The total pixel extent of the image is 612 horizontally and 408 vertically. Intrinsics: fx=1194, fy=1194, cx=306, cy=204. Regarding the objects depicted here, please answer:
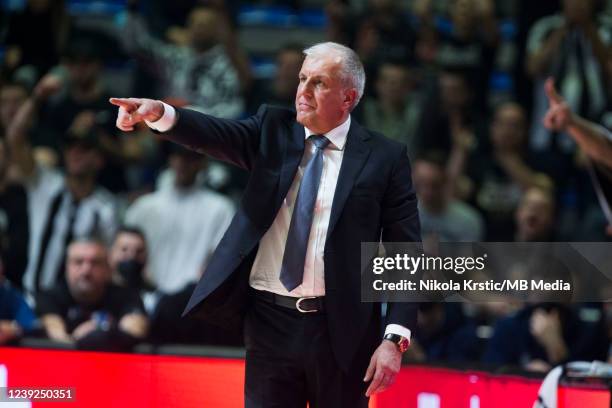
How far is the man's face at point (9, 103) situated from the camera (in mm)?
9062

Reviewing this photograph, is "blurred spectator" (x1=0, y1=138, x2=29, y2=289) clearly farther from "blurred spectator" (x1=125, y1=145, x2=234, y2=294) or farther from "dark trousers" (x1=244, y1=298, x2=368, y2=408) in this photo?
"dark trousers" (x1=244, y1=298, x2=368, y2=408)

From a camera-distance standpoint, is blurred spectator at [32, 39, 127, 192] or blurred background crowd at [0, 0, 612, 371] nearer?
blurred background crowd at [0, 0, 612, 371]

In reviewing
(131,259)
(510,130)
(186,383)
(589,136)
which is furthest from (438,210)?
(186,383)

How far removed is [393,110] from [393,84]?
19 centimetres

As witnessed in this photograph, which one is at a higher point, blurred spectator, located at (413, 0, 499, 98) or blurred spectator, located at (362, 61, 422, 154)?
blurred spectator, located at (413, 0, 499, 98)

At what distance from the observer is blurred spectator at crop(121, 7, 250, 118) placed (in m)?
9.14

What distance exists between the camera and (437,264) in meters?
4.62

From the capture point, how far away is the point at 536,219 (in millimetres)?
7703

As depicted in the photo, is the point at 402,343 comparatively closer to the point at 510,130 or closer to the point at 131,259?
the point at 131,259

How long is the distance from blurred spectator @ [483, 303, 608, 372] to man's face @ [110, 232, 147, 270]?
7.81ft

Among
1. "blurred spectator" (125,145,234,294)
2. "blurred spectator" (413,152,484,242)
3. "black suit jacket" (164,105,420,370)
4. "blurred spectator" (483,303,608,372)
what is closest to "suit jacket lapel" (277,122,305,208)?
"black suit jacket" (164,105,420,370)

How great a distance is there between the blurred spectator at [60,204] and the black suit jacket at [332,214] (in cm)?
444

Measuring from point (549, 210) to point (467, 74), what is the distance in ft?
5.11

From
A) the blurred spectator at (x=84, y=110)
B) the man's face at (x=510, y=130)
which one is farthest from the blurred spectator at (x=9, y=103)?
the man's face at (x=510, y=130)
